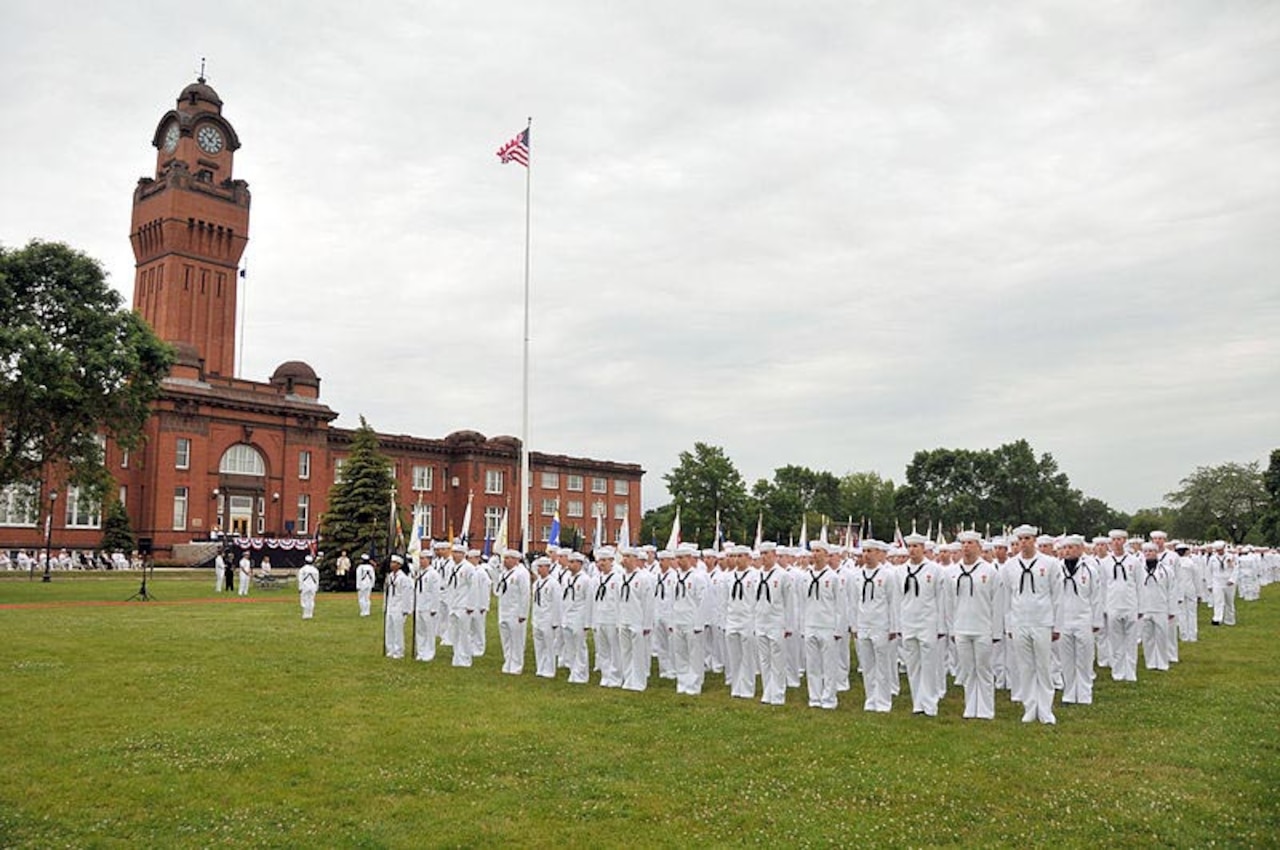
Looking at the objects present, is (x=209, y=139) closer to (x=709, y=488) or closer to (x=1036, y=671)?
(x=709, y=488)

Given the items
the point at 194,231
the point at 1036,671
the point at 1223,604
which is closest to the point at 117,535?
the point at 194,231

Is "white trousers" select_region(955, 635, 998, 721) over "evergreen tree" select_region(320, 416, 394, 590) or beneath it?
beneath

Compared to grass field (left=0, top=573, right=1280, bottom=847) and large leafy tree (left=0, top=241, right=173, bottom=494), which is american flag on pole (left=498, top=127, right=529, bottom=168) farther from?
grass field (left=0, top=573, right=1280, bottom=847)

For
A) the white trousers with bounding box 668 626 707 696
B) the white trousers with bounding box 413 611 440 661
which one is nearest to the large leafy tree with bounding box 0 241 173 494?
the white trousers with bounding box 413 611 440 661

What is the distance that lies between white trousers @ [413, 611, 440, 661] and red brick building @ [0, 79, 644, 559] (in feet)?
132

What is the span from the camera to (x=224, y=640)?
21.5 metres

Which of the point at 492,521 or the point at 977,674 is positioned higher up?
the point at 492,521

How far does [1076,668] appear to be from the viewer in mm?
14109

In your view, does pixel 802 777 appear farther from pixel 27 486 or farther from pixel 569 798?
pixel 27 486

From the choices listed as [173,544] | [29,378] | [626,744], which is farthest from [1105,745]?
[173,544]

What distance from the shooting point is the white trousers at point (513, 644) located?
58.8ft

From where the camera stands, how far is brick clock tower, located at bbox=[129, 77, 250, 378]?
7294 cm

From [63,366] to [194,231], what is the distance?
43.7 meters

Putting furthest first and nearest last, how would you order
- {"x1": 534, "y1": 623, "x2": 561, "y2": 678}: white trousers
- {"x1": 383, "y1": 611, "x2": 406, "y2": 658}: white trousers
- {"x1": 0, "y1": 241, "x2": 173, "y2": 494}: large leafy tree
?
{"x1": 0, "y1": 241, "x2": 173, "y2": 494}: large leafy tree → {"x1": 383, "y1": 611, "x2": 406, "y2": 658}: white trousers → {"x1": 534, "y1": 623, "x2": 561, "y2": 678}: white trousers
